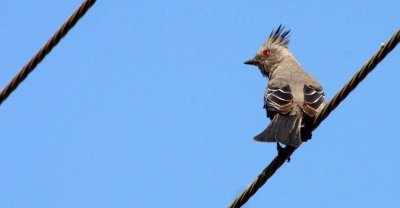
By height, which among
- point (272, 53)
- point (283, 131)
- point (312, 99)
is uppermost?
point (272, 53)

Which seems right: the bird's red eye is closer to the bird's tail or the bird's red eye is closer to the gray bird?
the gray bird

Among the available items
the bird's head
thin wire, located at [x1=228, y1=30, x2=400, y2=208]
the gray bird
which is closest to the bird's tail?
the gray bird

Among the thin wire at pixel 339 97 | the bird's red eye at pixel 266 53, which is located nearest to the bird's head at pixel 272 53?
the bird's red eye at pixel 266 53

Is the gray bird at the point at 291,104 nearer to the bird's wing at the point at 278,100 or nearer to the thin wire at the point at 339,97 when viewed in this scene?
the bird's wing at the point at 278,100

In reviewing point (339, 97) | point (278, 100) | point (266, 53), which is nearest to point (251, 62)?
point (266, 53)

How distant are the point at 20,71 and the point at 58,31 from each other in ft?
1.06

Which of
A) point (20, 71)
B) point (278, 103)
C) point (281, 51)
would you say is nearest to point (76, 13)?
point (20, 71)

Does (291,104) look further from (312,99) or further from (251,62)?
(251,62)

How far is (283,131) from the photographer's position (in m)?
6.89

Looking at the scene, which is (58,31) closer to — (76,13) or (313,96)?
(76,13)

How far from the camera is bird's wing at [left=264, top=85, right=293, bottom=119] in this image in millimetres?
7293

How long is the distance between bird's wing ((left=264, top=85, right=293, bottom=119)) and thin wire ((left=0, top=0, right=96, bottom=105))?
3.46 m

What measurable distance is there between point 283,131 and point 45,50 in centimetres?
317

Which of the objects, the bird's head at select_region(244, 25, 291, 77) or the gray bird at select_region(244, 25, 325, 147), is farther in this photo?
the bird's head at select_region(244, 25, 291, 77)
